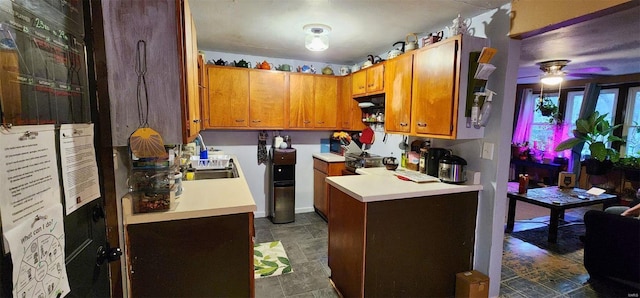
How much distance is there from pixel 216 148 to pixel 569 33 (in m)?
3.99

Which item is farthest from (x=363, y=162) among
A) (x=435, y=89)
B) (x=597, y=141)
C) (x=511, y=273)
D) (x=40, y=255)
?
(x=597, y=141)

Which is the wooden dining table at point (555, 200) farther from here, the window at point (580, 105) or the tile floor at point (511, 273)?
the window at point (580, 105)

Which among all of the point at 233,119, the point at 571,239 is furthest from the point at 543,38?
the point at 233,119

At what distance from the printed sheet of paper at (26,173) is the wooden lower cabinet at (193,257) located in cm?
73

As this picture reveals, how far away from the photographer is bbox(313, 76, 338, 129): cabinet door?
3.95 metres

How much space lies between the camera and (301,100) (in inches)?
153

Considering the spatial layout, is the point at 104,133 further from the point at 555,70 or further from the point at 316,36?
the point at 555,70

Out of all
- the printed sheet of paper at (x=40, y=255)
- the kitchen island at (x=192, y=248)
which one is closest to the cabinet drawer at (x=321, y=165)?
the kitchen island at (x=192, y=248)

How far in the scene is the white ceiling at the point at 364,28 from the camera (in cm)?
211

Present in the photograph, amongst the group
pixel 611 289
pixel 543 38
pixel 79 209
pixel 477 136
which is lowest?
pixel 611 289

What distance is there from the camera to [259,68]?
3.70 m

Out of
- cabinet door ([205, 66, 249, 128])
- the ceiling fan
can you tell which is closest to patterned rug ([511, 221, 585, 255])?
the ceiling fan

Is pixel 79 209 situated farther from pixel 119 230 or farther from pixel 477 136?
pixel 477 136

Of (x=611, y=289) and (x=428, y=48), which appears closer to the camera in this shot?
(x=428, y=48)
